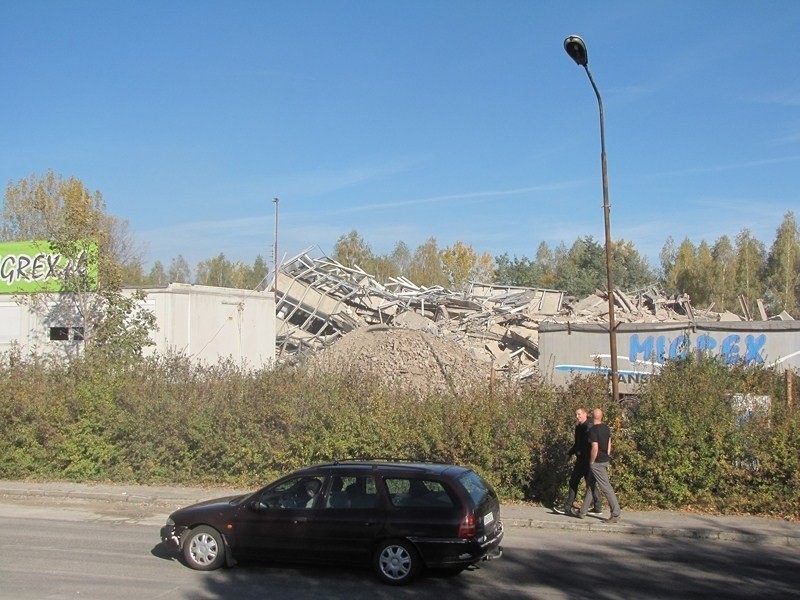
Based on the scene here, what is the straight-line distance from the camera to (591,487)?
1430 centimetres

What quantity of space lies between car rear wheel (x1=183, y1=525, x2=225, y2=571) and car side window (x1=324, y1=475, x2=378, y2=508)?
5.23 feet

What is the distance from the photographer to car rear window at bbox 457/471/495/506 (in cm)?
1039

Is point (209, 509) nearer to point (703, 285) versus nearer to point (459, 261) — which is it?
point (703, 285)

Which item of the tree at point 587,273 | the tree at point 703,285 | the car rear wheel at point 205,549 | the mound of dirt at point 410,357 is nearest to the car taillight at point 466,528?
the car rear wheel at point 205,549

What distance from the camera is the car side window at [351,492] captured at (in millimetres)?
10562

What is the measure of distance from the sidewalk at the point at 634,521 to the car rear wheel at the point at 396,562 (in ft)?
15.4

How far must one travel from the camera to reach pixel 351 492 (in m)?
10.7

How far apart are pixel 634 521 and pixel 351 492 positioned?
19.6ft

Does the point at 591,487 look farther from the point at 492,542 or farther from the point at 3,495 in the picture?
the point at 3,495

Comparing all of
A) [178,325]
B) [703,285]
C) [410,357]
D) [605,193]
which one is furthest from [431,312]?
[703,285]

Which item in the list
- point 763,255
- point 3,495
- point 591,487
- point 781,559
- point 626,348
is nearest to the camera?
point 781,559

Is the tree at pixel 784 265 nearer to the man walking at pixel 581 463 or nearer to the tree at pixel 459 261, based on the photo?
the tree at pixel 459 261

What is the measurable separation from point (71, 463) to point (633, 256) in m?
59.2

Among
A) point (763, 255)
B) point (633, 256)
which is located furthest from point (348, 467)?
point (763, 255)
